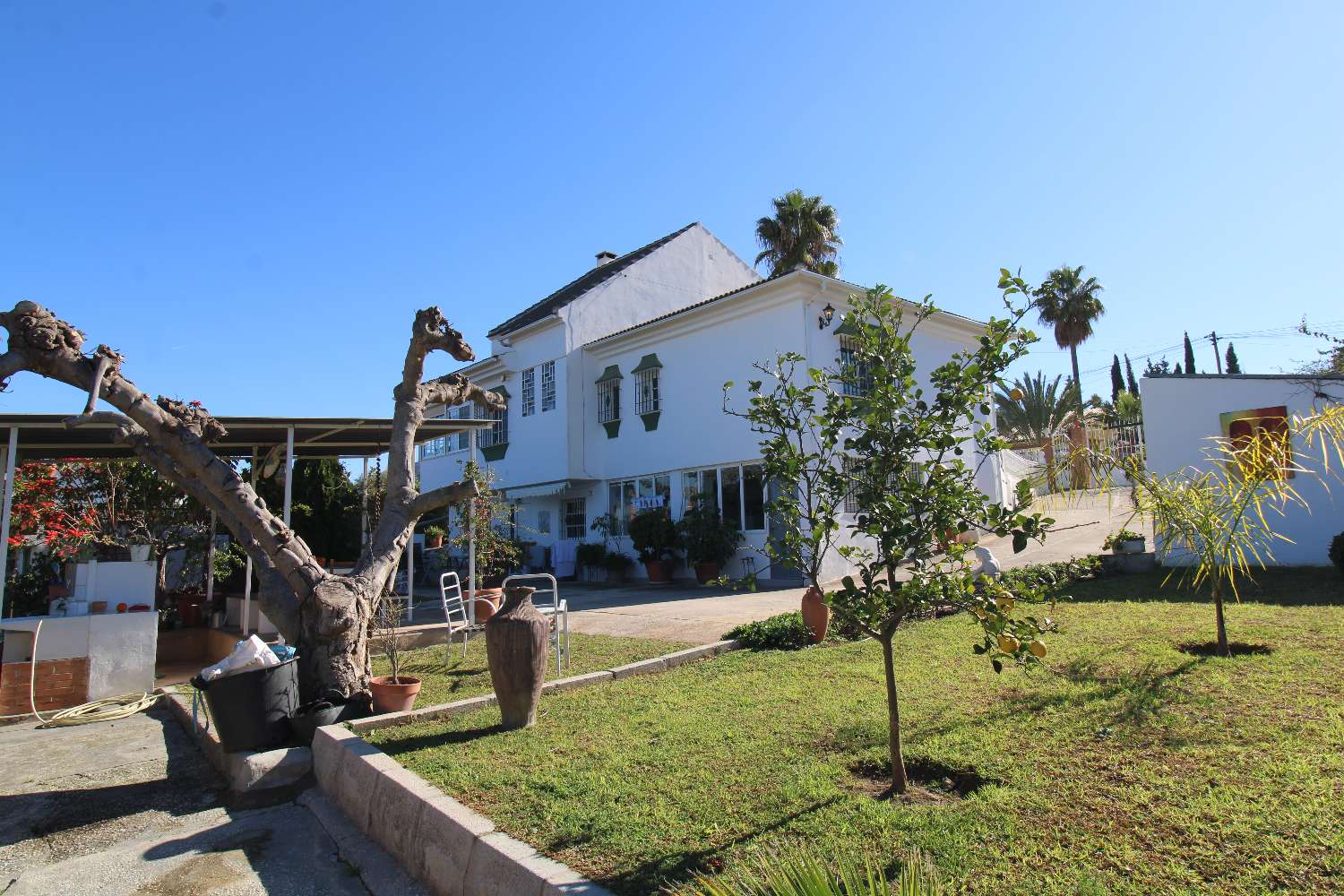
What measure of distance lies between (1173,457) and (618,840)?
43.4ft

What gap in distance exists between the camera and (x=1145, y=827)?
327 centimetres

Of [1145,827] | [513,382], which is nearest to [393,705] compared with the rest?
[1145,827]

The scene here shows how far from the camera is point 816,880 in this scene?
2488 mm

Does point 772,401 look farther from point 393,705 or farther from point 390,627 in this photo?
point 390,627

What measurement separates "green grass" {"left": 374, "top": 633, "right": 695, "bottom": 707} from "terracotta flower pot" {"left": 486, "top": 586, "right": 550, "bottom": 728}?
1.36 metres

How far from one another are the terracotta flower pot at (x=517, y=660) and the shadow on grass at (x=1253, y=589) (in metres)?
7.57

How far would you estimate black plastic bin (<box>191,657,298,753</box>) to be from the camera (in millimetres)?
5695

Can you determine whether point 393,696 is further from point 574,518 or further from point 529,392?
point 529,392

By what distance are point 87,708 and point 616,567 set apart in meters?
12.8

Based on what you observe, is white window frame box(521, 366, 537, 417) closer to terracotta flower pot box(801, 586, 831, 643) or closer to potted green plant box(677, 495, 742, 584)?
potted green plant box(677, 495, 742, 584)

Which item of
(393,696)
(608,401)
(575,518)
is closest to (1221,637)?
(393,696)

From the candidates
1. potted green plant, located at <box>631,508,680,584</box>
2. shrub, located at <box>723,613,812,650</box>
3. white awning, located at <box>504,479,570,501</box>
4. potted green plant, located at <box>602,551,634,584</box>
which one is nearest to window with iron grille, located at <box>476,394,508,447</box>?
white awning, located at <box>504,479,570,501</box>

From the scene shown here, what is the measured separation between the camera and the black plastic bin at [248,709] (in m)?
5.70

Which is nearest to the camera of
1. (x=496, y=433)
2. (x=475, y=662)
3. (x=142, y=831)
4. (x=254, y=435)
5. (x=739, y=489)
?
(x=142, y=831)
